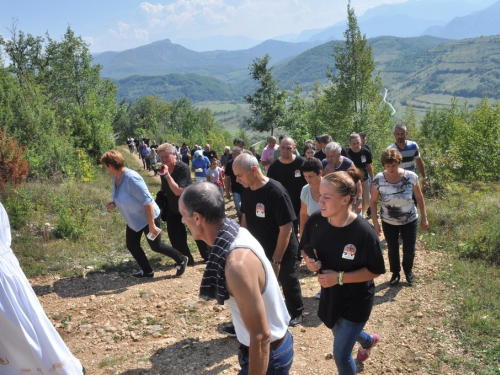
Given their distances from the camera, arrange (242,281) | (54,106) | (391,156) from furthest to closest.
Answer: (54,106) < (391,156) < (242,281)

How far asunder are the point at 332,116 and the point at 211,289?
3052 cm

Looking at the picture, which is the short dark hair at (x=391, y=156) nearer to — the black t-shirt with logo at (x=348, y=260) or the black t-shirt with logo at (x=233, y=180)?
the black t-shirt with logo at (x=348, y=260)

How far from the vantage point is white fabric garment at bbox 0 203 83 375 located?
8.48 ft

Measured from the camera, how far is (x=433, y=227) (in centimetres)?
769

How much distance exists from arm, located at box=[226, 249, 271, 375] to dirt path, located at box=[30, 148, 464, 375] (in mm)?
2225

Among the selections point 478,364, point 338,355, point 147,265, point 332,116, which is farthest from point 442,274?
point 332,116

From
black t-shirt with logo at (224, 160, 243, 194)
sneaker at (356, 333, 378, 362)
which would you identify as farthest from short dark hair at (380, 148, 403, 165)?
black t-shirt with logo at (224, 160, 243, 194)

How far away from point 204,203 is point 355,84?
28858 millimetres

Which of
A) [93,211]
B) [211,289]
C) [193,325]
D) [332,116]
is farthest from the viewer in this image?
[332,116]

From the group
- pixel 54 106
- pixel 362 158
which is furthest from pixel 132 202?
pixel 54 106

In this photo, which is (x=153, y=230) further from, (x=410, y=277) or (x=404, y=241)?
(x=410, y=277)

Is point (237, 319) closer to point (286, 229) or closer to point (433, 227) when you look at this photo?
point (286, 229)

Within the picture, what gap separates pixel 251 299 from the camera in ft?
6.18

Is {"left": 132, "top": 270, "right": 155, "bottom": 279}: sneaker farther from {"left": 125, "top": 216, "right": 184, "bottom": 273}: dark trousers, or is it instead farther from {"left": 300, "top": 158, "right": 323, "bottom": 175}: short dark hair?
{"left": 300, "top": 158, "right": 323, "bottom": 175}: short dark hair
